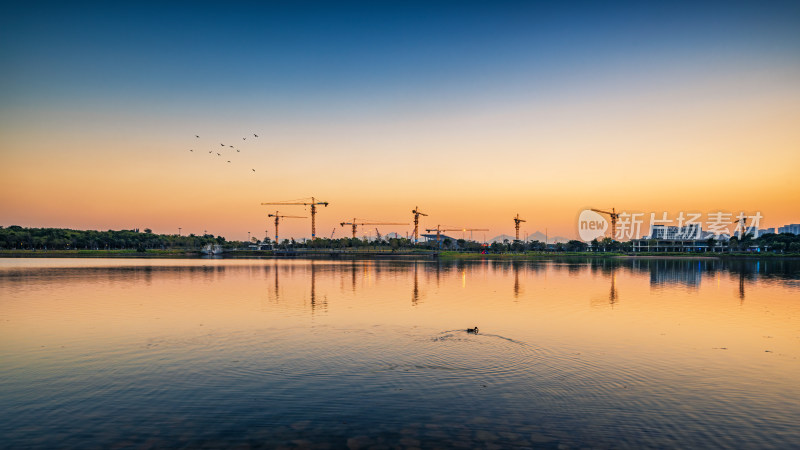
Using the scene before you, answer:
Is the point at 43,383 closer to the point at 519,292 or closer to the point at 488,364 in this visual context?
the point at 488,364

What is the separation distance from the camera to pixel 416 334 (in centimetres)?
2778

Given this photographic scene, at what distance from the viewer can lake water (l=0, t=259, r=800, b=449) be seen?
13156mm

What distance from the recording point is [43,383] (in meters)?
17.7

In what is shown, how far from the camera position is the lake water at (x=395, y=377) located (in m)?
13.2

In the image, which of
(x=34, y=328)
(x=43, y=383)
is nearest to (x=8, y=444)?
(x=43, y=383)

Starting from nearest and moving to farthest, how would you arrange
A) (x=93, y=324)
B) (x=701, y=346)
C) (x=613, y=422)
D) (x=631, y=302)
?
(x=613, y=422), (x=701, y=346), (x=93, y=324), (x=631, y=302)

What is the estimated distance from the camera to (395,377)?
1862cm

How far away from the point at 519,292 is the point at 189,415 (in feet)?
144

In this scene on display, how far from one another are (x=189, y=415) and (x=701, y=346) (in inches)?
992

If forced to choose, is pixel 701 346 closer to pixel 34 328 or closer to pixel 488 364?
pixel 488 364

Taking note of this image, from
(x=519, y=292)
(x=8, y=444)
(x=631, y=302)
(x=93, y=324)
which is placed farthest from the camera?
(x=519, y=292)

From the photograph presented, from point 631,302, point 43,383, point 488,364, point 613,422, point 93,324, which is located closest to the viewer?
point 613,422

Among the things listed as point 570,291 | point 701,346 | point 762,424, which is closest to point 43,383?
point 762,424

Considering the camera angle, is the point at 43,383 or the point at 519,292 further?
the point at 519,292
